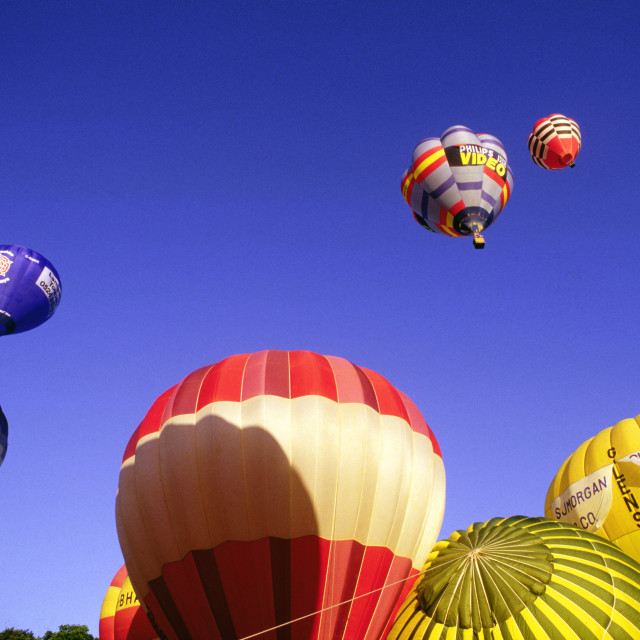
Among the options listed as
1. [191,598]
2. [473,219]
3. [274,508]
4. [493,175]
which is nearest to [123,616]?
[191,598]

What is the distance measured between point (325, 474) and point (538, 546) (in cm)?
283

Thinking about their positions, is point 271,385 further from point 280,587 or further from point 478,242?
point 478,242

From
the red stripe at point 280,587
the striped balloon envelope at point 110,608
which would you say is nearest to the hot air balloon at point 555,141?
the red stripe at point 280,587

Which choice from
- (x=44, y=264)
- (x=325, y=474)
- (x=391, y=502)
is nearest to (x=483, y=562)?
(x=391, y=502)

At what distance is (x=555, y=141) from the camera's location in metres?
16.5

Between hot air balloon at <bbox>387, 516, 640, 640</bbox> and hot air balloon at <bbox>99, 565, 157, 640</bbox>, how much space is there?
5.64 metres

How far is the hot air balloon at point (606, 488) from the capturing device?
10133 millimetres

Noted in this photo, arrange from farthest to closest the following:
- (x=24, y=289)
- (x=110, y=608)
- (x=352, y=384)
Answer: (x=24, y=289)
(x=110, y=608)
(x=352, y=384)

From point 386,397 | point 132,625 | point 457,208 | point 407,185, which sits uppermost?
point 407,185

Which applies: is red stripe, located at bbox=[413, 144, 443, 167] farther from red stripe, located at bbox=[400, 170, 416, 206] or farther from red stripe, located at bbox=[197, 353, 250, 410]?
red stripe, located at bbox=[197, 353, 250, 410]

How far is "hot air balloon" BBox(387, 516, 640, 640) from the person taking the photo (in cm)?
720

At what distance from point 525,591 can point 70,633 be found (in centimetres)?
2866

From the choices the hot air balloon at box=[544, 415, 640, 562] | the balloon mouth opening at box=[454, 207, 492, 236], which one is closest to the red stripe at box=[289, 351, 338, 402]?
the hot air balloon at box=[544, 415, 640, 562]

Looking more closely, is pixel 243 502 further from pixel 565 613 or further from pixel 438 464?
pixel 565 613
